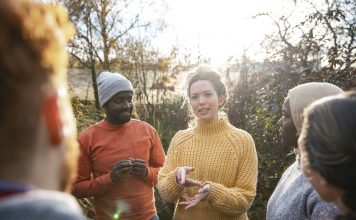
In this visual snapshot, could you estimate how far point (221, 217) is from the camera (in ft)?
10.2

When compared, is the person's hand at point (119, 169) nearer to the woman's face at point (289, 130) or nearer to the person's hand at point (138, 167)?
the person's hand at point (138, 167)

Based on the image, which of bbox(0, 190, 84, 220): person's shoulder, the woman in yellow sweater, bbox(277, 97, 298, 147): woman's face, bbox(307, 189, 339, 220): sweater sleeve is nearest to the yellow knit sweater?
the woman in yellow sweater

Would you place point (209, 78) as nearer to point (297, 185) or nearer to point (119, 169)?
point (119, 169)

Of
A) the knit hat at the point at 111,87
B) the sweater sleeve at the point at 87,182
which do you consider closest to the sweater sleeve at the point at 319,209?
the sweater sleeve at the point at 87,182

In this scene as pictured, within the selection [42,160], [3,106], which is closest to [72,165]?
[42,160]

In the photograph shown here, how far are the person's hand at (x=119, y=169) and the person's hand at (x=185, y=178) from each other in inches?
18.5

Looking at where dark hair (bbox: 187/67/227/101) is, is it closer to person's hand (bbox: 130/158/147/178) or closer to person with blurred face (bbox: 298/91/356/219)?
person's hand (bbox: 130/158/147/178)

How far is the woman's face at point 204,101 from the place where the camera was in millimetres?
3296

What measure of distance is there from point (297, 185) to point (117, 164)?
140 centimetres

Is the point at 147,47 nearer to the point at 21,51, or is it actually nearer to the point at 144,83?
the point at 144,83

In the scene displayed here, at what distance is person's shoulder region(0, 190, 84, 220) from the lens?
0.78m

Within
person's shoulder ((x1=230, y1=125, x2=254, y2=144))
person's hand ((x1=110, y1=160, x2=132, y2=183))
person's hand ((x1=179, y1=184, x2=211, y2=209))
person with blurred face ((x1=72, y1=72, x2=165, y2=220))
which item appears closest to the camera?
person's hand ((x1=179, y1=184, x2=211, y2=209))

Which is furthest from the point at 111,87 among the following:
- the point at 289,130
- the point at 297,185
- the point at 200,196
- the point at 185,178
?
the point at 297,185

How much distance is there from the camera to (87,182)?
3477mm
